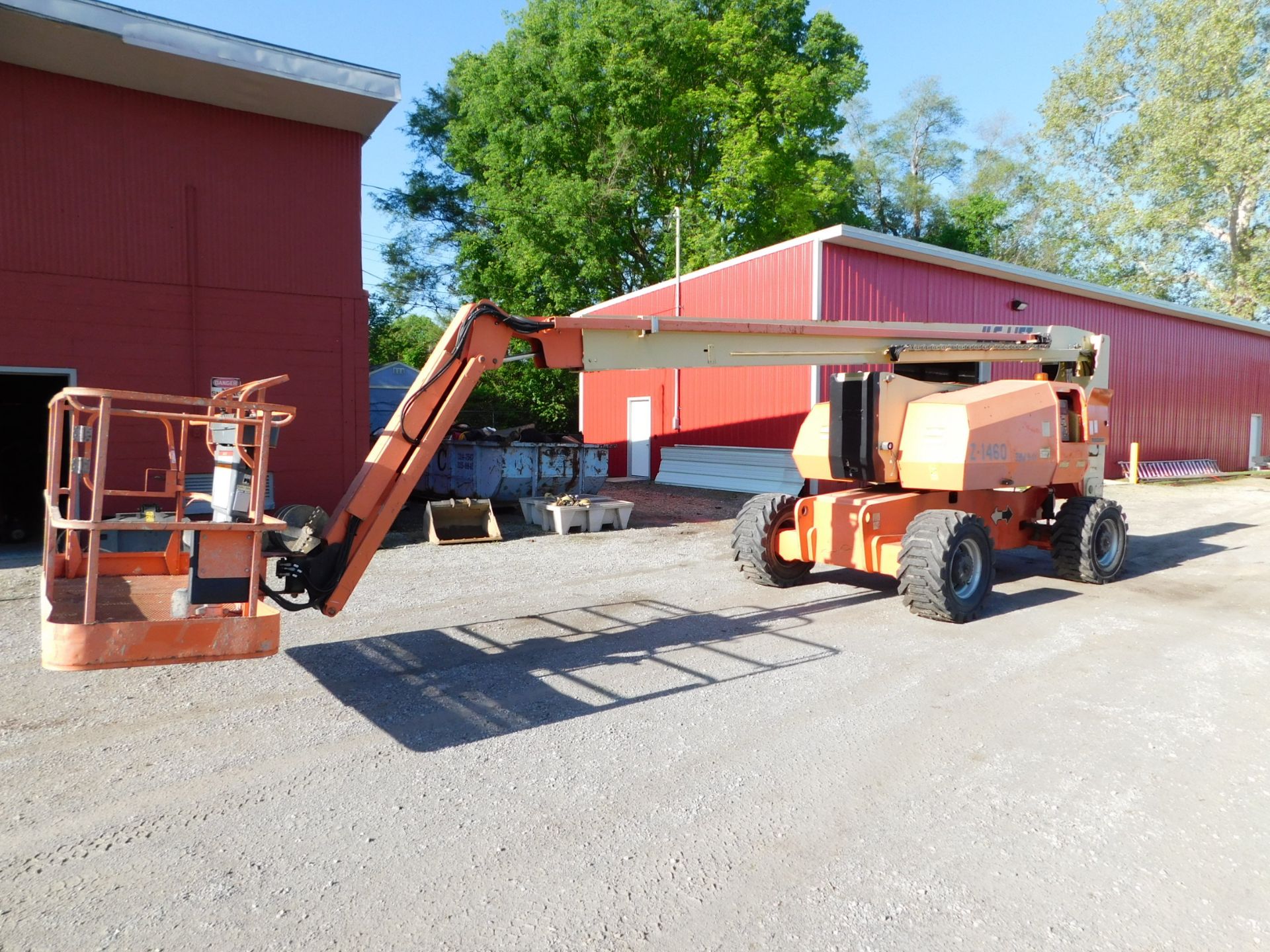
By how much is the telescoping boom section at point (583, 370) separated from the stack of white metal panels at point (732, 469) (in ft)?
23.5

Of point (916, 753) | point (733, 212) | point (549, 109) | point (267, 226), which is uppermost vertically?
point (549, 109)

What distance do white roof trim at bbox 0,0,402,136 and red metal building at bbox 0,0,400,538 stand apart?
0.08ft

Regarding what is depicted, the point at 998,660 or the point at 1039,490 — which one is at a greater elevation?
the point at 1039,490

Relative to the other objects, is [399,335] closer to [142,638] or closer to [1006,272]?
[1006,272]

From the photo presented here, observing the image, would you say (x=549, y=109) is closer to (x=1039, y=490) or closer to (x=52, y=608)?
(x=1039, y=490)

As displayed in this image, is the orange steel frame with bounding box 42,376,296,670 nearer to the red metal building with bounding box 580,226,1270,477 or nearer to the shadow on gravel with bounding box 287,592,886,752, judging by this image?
the shadow on gravel with bounding box 287,592,886,752

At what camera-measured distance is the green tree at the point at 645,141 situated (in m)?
29.7

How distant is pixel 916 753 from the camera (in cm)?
487

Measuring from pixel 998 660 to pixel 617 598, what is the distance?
3.72 metres

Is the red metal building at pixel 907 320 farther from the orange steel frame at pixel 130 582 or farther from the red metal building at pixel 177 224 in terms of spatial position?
the orange steel frame at pixel 130 582

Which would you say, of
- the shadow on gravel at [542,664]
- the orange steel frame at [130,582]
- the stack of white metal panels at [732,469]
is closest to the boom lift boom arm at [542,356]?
the orange steel frame at [130,582]

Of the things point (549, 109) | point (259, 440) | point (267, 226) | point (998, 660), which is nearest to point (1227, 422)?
point (549, 109)

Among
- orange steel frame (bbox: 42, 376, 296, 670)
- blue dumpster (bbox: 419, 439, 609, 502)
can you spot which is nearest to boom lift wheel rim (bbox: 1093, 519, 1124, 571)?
blue dumpster (bbox: 419, 439, 609, 502)

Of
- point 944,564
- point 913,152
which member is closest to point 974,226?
point 913,152
